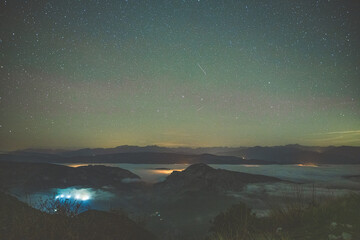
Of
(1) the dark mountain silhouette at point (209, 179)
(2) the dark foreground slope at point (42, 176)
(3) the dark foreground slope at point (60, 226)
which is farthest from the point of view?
(2) the dark foreground slope at point (42, 176)

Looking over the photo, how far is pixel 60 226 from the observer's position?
24.3ft

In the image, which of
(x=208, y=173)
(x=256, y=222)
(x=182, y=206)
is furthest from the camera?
(x=182, y=206)

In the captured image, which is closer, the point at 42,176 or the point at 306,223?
the point at 306,223

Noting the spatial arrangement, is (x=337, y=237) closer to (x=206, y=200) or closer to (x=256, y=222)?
(x=256, y=222)

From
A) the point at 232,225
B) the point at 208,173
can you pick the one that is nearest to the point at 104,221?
the point at 232,225

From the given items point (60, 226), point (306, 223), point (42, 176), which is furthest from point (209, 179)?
point (60, 226)

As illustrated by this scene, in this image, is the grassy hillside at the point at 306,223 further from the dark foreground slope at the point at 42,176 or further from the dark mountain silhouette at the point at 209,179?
the dark foreground slope at the point at 42,176

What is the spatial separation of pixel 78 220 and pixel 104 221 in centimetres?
165

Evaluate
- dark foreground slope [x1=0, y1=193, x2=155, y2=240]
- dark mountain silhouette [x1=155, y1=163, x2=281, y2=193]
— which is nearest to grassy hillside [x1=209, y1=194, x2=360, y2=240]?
dark foreground slope [x1=0, y1=193, x2=155, y2=240]

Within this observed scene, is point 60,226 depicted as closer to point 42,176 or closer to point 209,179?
point 209,179

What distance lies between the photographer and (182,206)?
152m

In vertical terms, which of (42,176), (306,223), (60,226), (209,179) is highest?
(306,223)

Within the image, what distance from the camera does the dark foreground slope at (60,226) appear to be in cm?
692

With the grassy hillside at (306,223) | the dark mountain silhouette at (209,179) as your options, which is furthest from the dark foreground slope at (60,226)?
the dark mountain silhouette at (209,179)
